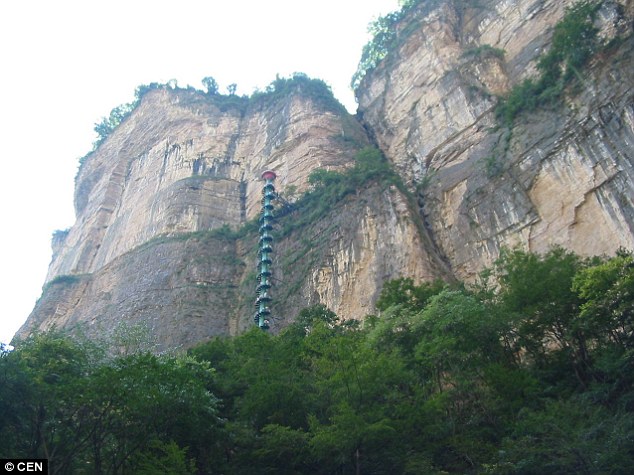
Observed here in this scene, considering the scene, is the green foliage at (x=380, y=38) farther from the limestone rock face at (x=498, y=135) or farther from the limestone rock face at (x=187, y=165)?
the limestone rock face at (x=187, y=165)

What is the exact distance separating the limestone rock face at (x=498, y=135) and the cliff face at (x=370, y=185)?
75 millimetres

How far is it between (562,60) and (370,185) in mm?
10021

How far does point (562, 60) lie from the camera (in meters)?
26.4

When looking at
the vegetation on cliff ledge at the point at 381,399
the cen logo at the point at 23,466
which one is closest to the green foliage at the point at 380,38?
the vegetation on cliff ledge at the point at 381,399

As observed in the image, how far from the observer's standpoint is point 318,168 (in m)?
35.1

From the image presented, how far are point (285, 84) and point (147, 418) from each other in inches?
1409

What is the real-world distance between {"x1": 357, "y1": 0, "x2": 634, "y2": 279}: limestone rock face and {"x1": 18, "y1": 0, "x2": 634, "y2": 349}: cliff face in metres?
0.07

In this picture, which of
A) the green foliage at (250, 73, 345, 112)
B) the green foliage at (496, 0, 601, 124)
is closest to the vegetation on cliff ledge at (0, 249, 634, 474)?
the green foliage at (496, 0, 601, 124)

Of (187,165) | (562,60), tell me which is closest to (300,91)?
(187,165)

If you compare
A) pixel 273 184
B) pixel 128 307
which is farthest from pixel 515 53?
pixel 128 307

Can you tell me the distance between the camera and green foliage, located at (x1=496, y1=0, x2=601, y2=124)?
82.7 feet

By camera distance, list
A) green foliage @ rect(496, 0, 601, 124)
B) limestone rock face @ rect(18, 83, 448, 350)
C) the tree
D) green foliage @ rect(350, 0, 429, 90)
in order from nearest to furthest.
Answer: green foliage @ rect(496, 0, 601, 124), limestone rock face @ rect(18, 83, 448, 350), green foliage @ rect(350, 0, 429, 90), the tree

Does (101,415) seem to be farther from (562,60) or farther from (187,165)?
(187,165)

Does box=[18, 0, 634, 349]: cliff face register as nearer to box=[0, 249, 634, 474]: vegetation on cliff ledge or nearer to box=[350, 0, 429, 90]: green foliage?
box=[350, 0, 429, 90]: green foliage
